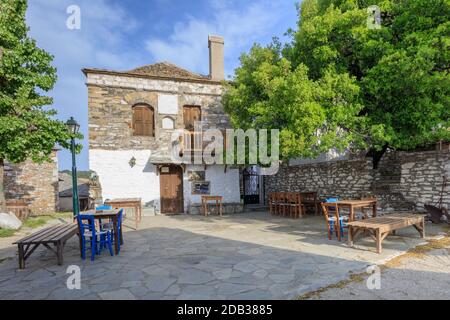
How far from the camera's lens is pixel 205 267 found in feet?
14.8

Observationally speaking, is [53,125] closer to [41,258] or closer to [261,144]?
[41,258]

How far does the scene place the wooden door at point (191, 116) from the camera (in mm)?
12945

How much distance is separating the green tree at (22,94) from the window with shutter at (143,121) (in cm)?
358

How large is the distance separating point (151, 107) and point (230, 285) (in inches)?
400

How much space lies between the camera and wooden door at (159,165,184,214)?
12.3 m

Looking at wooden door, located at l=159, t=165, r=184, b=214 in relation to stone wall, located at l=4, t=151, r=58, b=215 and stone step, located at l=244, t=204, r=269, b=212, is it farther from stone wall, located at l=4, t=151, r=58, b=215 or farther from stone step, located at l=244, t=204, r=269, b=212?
stone wall, located at l=4, t=151, r=58, b=215

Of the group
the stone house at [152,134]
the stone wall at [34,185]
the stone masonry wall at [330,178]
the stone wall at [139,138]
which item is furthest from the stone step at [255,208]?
the stone wall at [34,185]

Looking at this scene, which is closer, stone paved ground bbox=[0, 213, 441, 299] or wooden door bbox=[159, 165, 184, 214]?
stone paved ground bbox=[0, 213, 441, 299]

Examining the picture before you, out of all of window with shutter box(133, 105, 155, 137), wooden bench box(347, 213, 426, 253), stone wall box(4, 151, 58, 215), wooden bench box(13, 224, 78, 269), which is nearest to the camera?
wooden bench box(13, 224, 78, 269)

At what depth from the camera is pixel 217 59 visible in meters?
13.9

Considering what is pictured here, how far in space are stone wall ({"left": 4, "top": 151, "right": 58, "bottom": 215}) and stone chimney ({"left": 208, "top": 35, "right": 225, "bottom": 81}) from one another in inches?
367

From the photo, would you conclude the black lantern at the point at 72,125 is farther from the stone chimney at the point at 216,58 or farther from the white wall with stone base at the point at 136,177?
the stone chimney at the point at 216,58

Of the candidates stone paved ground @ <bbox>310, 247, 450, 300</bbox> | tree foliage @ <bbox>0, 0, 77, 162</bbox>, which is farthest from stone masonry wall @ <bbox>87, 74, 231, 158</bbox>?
stone paved ground @ <bbox>310, 247, 450, 300</bbox>

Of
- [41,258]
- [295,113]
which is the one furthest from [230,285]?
[295,113]
